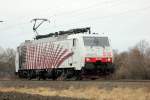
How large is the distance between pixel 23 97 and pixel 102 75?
53.5 feet

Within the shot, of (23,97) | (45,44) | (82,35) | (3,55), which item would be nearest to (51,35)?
(45,44)

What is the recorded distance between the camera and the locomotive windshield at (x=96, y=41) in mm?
37344

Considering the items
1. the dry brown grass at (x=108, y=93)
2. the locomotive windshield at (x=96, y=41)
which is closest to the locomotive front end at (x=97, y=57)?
the locomotive windshield at (x=96, y=41)

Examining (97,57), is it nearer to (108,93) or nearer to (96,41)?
(96,41)

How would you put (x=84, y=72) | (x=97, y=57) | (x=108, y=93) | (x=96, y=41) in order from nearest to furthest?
1. (x=108, y=93)
2. (x=84, y=72)
3. (x=97, y=57)
4. (x=96, y=41)

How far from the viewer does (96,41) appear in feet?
124

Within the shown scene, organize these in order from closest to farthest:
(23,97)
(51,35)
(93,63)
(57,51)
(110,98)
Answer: (110,98), (23,97), (93,63), (57,51), (51,35)

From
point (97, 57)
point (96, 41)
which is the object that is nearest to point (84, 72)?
point (97, 57)

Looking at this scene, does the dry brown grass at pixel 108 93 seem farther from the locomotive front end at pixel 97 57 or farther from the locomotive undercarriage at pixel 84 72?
the locomotive front end at pixel 97 57

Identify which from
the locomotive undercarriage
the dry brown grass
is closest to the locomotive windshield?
the locomotive undercarriage

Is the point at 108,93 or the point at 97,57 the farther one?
the point at 97,57

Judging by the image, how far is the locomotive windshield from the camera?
37.3m

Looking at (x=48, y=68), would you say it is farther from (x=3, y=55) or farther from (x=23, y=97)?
(x=3, y=55)

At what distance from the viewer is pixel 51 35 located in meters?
42.8
